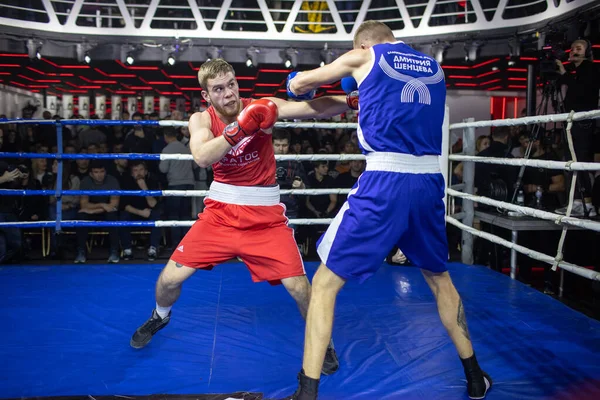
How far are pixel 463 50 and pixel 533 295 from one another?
10190 mm

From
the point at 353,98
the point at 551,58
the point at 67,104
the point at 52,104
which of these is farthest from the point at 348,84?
the point at 52,104

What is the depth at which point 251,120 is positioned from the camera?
6.09 ft

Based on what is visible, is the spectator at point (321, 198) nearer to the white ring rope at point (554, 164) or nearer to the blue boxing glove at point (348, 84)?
the white ring rope at point (554, 164)

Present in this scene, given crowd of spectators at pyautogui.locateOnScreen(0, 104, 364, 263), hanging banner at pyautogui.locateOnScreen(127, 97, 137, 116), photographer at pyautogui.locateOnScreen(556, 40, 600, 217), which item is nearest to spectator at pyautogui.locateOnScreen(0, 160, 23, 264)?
crowd of spectators at pyautogui.locateOnScreen(0, 104, 364, 263)

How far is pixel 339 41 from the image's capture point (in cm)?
1260

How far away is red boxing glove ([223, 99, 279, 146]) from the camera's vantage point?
1856mm

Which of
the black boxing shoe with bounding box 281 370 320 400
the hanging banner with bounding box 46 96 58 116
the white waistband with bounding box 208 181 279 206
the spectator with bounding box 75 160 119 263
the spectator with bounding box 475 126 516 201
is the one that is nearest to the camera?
the black boxing shoe with bounding box 281 370 320 400

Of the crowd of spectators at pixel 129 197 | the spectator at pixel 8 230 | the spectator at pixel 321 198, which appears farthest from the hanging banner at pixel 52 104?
the spectator at pixel 321 198

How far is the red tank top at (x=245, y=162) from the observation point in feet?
7.47

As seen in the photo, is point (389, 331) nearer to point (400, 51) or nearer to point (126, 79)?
point (400, 51)

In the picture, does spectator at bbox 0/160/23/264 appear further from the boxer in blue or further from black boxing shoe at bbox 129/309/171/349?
the boxer in blue

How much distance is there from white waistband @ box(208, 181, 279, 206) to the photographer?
3.09 metres

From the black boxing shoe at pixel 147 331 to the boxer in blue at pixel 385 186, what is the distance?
889 mm

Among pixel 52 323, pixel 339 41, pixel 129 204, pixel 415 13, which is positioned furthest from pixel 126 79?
pixel 52 323
